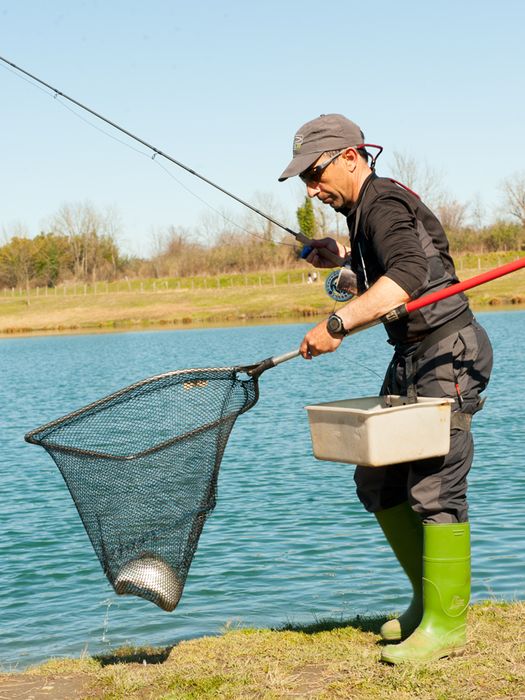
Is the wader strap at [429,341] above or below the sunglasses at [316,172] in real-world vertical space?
below

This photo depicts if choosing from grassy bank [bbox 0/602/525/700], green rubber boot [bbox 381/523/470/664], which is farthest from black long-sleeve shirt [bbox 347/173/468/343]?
grassy bank [bbox 0/602/525/700]

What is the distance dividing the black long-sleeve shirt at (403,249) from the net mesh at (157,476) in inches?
33.6

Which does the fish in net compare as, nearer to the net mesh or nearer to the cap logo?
the net mesh

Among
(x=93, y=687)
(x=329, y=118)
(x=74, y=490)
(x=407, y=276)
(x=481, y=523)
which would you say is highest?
(x=329, y=118)

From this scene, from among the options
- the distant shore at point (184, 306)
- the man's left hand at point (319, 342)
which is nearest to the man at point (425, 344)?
the man's left hand at point (319, 342)

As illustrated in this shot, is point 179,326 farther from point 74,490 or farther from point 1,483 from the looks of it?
point 74,490

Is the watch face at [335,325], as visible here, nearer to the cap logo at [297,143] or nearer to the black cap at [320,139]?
Result: the black cap at [320,139]

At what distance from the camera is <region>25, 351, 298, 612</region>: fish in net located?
483cm

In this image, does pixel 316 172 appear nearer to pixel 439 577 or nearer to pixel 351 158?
pixel 351 158

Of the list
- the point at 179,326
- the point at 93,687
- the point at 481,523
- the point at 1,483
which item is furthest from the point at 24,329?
the point at 93,687

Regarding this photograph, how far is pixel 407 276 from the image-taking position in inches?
162

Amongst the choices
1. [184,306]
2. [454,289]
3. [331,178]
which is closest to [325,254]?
[331,178]

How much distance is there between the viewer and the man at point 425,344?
4285 mm

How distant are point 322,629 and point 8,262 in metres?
92.1
